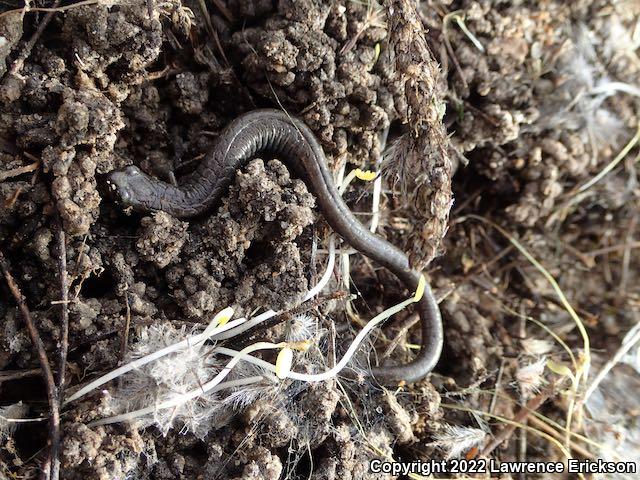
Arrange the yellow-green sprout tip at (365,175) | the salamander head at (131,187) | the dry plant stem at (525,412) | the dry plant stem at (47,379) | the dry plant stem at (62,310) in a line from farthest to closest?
the dry plant stem at (525,412) → the yellow-green sprout tip at (365,175) → the salamander head at (131,187) → the dry plant stem at (62,310) → the dry plant stem at (47,379)

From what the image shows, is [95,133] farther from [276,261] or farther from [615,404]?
[615,404]

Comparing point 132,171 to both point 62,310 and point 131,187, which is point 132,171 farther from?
point 62,310

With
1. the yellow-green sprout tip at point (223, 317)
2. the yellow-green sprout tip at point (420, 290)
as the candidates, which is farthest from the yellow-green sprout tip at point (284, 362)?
the yellow-green sprout tip at point (420, 290)

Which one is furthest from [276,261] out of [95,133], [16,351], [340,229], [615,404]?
[615,404]

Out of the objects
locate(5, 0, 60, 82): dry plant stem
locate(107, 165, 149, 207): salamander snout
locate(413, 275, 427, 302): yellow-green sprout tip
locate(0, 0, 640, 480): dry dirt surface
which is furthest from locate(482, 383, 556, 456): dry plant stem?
locate(5, 0, 60, 82): dry plant stem

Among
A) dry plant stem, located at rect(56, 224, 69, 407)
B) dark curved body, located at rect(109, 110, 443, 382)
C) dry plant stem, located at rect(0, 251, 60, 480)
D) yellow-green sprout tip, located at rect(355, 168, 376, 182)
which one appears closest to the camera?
dry plant stem, located at rect(0, 251, 60, 480)

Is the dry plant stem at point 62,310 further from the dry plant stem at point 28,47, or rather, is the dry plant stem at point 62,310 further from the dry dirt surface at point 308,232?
the dry plant stem at point 28,47

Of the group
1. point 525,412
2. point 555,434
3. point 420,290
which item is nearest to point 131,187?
point 420,290

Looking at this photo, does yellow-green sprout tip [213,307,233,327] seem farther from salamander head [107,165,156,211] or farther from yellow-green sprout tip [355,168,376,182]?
yellow-green sprout tip [355,168,376,182]
